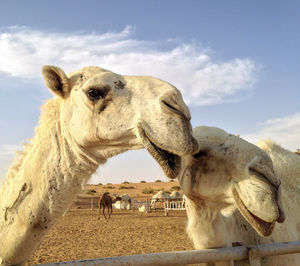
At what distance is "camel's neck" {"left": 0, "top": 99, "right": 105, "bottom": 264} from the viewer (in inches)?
76.1

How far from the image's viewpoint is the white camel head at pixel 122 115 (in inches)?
73.6

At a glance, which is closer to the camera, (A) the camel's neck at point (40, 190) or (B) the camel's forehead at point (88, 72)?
(A) the camel's neck at point (40, 190)

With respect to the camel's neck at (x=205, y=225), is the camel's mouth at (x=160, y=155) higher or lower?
higher

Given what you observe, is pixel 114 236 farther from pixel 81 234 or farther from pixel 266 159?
pixel 266 159

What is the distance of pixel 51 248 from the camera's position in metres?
10.7

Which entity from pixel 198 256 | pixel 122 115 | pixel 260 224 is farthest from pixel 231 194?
pixel 122 115

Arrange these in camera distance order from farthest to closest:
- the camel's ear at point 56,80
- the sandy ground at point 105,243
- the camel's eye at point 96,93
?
1. the sandy ground at point 105,243
2. the camel's ear at point 56,80
3. the camel's eye at point 96,93

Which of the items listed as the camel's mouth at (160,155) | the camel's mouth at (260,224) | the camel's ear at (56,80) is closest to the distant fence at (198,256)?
the camel's mouth at (260,224)

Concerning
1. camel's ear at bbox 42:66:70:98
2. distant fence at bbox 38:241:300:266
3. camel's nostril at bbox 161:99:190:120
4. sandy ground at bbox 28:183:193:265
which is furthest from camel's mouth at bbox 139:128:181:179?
sandy ground at bbox 28:183:193:265

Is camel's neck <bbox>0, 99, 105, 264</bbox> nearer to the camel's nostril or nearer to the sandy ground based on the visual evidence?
the camel's nostril

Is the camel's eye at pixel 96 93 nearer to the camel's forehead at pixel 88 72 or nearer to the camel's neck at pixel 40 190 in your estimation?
the camel's forehead at pixel 88 72

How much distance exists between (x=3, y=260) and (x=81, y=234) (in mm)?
12765

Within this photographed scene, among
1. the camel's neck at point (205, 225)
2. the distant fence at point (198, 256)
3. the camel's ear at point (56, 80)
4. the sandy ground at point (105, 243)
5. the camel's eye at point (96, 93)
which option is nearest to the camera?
the distant fence at point (198, 256)

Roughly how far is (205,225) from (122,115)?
1348 millimetres
